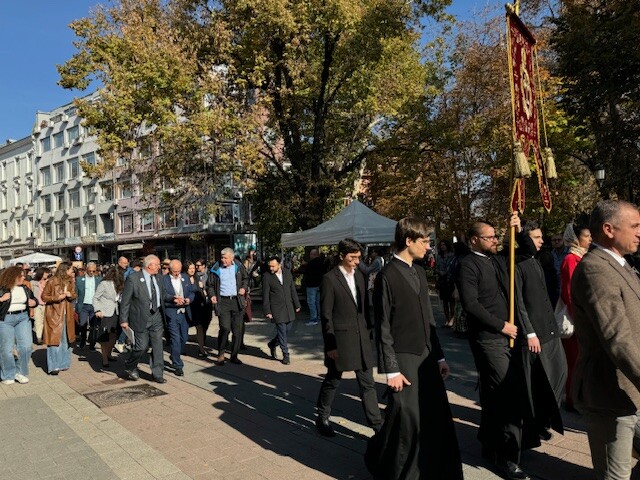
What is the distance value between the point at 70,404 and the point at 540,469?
542cm

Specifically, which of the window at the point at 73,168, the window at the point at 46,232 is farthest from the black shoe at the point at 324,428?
the window at the point at 46,232

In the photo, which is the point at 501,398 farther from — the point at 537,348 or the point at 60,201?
the point at 60,201

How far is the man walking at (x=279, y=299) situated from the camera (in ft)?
27.8

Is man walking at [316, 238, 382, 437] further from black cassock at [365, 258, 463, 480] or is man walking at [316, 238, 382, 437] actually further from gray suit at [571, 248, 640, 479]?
gray suit at [571, 248, 640, 479]

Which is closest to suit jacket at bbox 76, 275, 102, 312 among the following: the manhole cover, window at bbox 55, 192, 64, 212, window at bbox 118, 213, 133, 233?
the manhole cover

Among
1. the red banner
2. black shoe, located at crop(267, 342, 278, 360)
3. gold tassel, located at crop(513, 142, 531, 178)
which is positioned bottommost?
black shoe, located at crop(267, 342, 278, 360)

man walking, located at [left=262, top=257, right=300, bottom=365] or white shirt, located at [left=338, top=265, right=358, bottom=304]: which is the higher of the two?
white shirt, located at [left=338, top=265, right=358, bottom=304]

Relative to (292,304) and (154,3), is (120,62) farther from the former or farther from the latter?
(292,304)

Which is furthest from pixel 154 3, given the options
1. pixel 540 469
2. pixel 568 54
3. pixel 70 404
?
pixel 540 469

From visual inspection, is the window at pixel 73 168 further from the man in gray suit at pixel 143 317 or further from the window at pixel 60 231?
the man in gray suit at pixel 143 317

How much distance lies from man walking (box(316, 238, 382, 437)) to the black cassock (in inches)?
36.5

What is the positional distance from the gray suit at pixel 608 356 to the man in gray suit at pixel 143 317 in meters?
5.99

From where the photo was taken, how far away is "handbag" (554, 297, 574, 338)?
470 centimetres

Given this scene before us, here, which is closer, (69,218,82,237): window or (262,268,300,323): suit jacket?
(262,268,300,323): suit jacket
